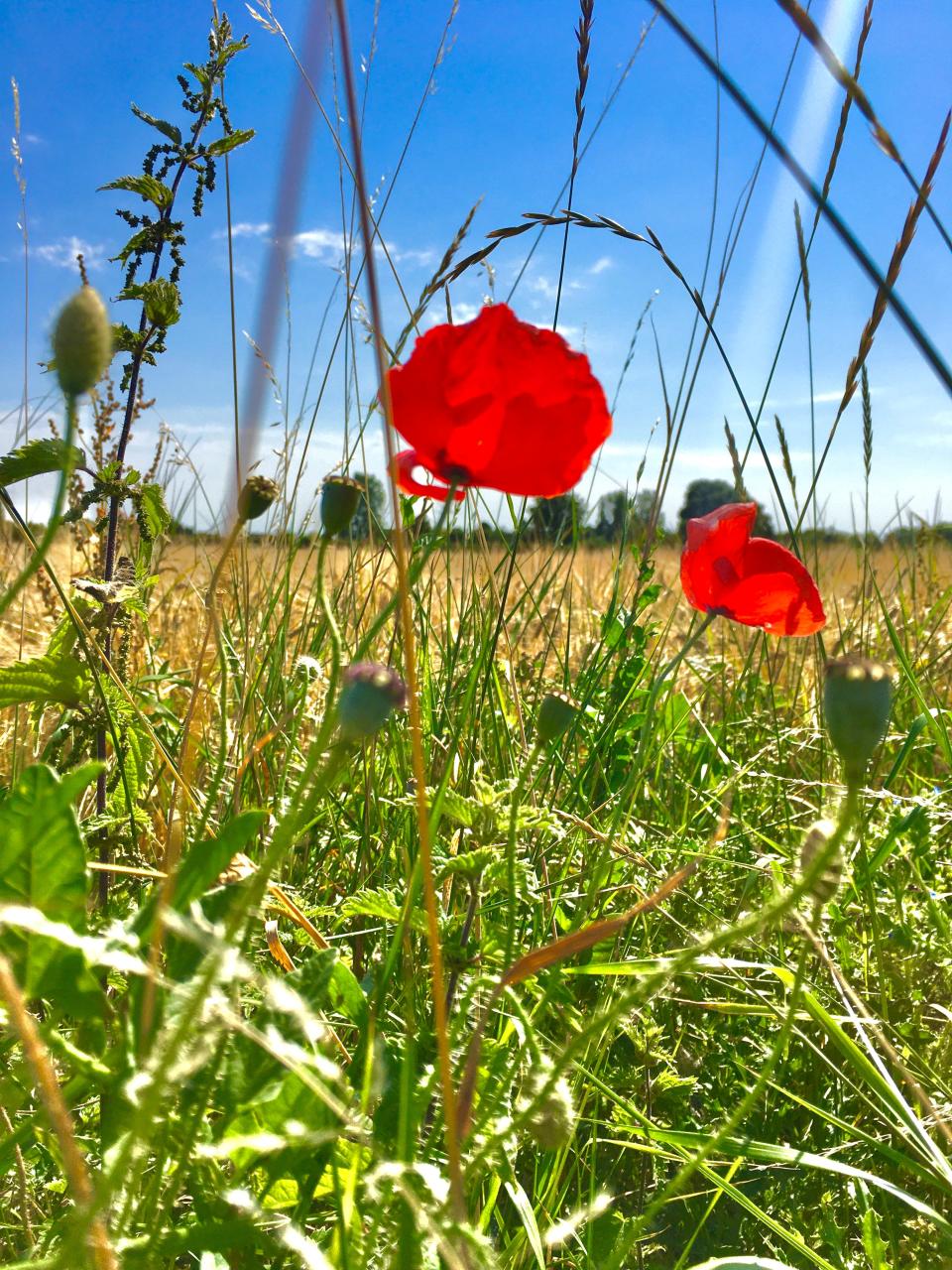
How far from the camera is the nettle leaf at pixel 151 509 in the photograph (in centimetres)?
111

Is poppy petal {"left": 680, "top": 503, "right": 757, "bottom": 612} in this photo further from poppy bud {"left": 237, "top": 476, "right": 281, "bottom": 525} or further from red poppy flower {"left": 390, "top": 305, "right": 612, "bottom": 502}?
poppy bud {"left": 237, "top": 476, "right": 281, "bottom": 525}

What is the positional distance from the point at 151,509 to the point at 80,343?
62 cm

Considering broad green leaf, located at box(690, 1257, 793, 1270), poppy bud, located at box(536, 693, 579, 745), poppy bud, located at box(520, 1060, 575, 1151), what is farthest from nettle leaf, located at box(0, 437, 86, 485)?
broad green leaf, located at box(690, 1257, 793, 1270)

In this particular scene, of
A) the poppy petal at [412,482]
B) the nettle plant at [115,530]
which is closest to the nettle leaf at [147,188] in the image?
the nettle plant at [115,530]

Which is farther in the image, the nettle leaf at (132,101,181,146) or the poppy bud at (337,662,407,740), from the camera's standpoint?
the nettle leaf at (132,101,181,146)

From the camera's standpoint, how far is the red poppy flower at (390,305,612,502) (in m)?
0.71

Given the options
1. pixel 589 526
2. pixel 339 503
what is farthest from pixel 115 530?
pixel 589 526

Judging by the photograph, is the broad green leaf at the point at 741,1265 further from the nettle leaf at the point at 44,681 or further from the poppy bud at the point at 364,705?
the nettle leaf at the point at 44,681

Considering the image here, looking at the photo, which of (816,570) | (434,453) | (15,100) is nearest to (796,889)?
(434,453)

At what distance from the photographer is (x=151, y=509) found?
1.11 metres

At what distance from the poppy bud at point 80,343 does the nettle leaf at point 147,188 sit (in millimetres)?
712

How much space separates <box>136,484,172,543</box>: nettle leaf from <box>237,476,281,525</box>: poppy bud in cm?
39

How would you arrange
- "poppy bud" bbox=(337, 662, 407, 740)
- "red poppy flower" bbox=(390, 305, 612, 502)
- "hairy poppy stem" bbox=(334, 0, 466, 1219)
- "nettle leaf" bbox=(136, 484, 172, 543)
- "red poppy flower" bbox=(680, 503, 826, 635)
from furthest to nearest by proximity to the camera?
"nettle leaf" bbox=(136, 484, 172, 543) → "red poppy flower" bbox=(680, 503, 826, 635) → "red poppy flower" bbox=(390, 305, 612, 502) → "poppy bud" bbox=(337, 662, 407, 740) → "hairy poppy stem" bbox=(334, 0, 466, 1219)

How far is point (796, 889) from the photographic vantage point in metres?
0.43
